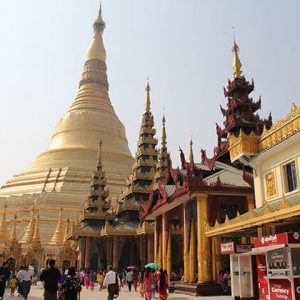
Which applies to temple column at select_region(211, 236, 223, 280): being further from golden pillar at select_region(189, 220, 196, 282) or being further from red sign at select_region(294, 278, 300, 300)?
red sign at select_region(294, 278, 300, 300)

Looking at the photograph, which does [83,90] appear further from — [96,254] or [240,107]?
[240,107]

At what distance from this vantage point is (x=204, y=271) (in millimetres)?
17250

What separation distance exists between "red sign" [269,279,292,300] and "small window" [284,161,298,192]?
3.62 metres

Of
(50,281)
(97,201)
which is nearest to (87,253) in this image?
(97,201)

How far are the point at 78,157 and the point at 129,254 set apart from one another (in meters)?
24.6

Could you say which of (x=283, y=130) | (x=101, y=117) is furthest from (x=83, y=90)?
(x=283, y=130)

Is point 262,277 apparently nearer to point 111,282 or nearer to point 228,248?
point 228,248

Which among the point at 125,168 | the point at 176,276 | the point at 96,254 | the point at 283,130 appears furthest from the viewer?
the point at 125,168

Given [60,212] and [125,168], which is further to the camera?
[125,168]

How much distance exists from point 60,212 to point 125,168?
14.8 meters

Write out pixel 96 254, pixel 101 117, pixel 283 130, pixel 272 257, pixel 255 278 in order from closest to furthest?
pixel 272 257 → pixel 255 278 → pixel 283 130 → pixel 96 254 → pixel 101 117

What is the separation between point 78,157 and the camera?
57938mm

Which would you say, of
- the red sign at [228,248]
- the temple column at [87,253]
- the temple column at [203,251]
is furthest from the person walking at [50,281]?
the temple column at [87,253]

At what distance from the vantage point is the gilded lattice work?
46.3 feet
